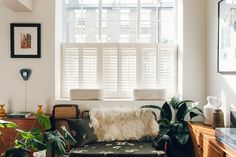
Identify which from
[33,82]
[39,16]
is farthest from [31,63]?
[39,16]

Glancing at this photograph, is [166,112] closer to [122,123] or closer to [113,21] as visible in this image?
[122,123]

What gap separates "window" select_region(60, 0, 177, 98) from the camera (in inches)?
156

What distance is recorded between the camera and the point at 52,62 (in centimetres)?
374

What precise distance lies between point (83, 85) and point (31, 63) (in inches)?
31.3

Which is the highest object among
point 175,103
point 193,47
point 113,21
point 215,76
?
point 113,21

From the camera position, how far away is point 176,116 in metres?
3.54

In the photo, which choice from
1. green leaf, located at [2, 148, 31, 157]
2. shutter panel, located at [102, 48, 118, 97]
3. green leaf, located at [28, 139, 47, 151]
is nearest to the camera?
green leaf, located at [2, 148, 31, 157]

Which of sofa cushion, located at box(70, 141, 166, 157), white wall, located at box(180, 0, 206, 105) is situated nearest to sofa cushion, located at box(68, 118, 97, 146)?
sofa cushion, located at box(70, 141, 166, 157)

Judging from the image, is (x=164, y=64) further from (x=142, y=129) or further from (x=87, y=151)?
(x=87, y=151)

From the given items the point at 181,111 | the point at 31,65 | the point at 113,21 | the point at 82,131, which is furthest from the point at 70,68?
the point at 181,111

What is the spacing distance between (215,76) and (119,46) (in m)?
1.41

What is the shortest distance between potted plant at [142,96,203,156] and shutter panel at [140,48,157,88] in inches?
19.0

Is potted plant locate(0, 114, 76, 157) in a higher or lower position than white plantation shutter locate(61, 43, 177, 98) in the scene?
lower

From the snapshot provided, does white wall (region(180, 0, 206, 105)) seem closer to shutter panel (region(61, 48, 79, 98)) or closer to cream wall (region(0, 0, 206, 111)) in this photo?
cream wall (region(0, 0, 206, 111))
